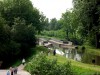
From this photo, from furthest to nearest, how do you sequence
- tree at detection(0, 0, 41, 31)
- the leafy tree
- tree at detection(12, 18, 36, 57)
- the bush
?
tree at detection(0, 0, 41, 31) → tree at detection(12, 18, 36, 57) → the leafy tree → the bush

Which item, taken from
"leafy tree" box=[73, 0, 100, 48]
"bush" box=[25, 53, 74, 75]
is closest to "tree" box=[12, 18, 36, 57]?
"leafy tree" box=[73, 0, 100, 48]

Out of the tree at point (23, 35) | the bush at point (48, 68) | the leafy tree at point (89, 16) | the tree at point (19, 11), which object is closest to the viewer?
the bush at point (48, 68)

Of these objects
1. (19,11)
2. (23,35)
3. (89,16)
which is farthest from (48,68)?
(19,11)

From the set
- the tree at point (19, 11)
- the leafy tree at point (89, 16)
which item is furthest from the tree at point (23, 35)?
the leafy tree at point (89, 16)

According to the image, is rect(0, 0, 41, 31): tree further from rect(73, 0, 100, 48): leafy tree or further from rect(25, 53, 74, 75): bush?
rect(25, 53, 74, 75): bush

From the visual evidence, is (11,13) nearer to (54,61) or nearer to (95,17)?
(95,17)

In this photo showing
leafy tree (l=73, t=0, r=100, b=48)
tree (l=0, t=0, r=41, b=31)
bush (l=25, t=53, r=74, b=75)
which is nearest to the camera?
bush (l=25, t=53, r=74, b=75)

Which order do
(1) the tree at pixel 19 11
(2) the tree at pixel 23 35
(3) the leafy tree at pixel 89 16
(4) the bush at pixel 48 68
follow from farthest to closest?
1. (1) the tree at pixel 19 11
2. (2) the tree at pixel 23 35
3. (3) the leafy tree at pixel 89 16
4. (4) the bush at pixel 48 68

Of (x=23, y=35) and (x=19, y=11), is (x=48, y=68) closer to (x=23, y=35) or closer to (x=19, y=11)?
(x=23, y=35)

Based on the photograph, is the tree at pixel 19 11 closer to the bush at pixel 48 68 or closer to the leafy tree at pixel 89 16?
the leafy tree at pixel 89 16

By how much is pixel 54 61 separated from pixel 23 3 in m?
39.6

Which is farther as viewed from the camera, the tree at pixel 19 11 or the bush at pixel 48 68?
the tree at pixel 19 11

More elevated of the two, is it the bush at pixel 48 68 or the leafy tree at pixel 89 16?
the leafy tree at pixel 89 16

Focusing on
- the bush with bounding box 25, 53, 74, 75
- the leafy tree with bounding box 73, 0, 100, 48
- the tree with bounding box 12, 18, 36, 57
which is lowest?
the bush with bounding box 25, 53, 74, 75
